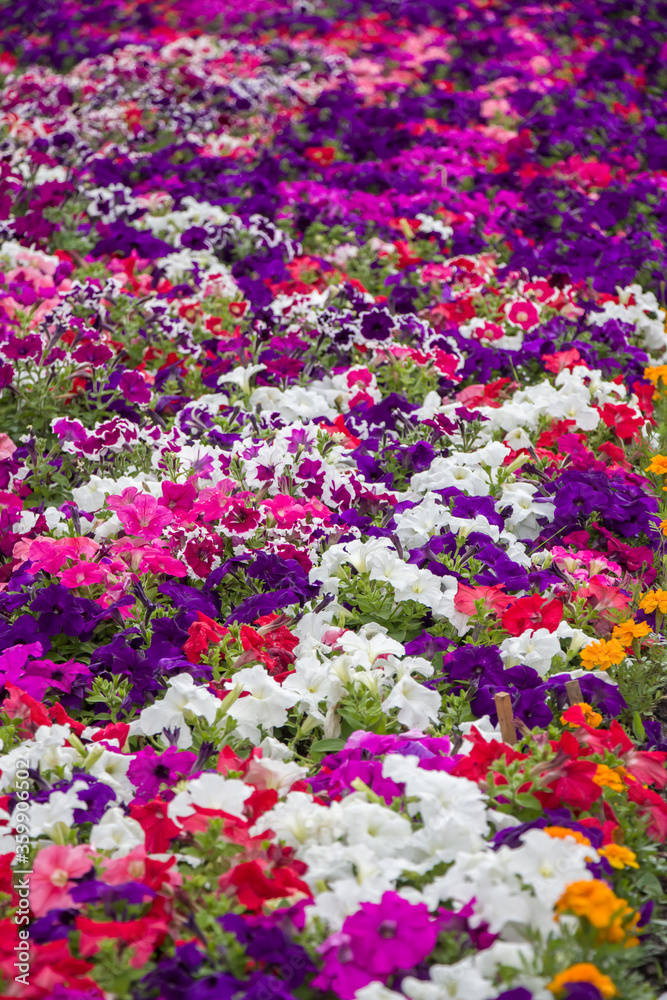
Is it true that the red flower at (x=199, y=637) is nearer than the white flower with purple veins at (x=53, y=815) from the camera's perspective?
No

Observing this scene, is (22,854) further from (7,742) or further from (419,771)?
(419,771)

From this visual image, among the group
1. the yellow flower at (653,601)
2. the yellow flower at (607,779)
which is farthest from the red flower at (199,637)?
the yellow flower at (653,601)

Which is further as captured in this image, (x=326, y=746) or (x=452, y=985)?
(x=326, y=746)

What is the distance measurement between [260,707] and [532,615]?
85 centimetres

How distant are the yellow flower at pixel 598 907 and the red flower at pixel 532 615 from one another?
37.8 inches

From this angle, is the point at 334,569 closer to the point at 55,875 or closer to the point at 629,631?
the point at 629,631

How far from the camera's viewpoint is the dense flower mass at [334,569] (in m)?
1.82

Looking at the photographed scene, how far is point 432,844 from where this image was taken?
1.96 metres

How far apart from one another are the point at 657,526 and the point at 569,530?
314 mm

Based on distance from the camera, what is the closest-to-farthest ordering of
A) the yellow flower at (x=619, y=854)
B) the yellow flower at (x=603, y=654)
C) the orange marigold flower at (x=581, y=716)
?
the yellow flower at (x=619, y=854), the orange marigold flower at (x=581, y=716), the yellow flower at (x=603, y=654)

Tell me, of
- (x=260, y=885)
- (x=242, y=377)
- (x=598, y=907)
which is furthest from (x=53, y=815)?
(x=242, y=377)

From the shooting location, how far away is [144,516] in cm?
306

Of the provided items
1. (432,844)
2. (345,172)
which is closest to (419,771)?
(432,844)

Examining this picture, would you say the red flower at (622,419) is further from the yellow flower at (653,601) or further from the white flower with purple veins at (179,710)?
the white flower with purple veins at (179,710)
